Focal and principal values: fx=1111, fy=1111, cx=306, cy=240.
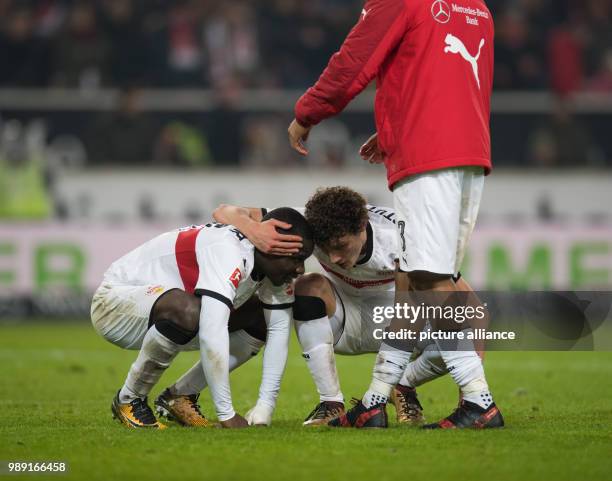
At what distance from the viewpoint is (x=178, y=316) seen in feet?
17.6

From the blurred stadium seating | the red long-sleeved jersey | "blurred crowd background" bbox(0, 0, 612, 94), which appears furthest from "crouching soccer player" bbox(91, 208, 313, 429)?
"blurred crowd background" bbox(0, 0, 612, 94)

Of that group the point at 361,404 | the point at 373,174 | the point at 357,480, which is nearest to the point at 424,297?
the point at 361,404

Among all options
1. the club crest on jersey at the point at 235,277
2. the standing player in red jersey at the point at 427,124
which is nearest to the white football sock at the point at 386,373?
the standing player in red jersey at the point at 427,124

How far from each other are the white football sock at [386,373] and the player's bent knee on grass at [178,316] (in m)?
0.91

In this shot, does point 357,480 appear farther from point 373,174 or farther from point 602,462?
point 373,174

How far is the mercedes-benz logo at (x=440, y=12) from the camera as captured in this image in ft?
17.2

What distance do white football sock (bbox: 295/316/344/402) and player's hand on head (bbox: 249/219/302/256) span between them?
0.54 metres

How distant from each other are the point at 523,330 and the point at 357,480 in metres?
2.32

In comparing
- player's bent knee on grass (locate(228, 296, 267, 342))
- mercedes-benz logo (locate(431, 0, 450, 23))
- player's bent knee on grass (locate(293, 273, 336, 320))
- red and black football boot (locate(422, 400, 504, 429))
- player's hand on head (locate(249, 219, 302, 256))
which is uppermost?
mercedes-benz logo (locate(431, 0, 450, 23))

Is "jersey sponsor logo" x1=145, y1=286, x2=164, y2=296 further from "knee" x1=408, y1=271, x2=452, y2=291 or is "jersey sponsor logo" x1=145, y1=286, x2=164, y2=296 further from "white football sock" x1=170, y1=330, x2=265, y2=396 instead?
"knee" x1=408, y1=271, x2=452, y2=291

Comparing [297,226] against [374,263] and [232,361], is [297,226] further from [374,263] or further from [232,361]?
[232,361]

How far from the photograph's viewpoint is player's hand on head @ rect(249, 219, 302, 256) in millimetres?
5340

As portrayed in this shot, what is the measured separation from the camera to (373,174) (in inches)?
532

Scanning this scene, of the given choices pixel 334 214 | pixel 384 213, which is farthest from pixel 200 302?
pixel 384 213
